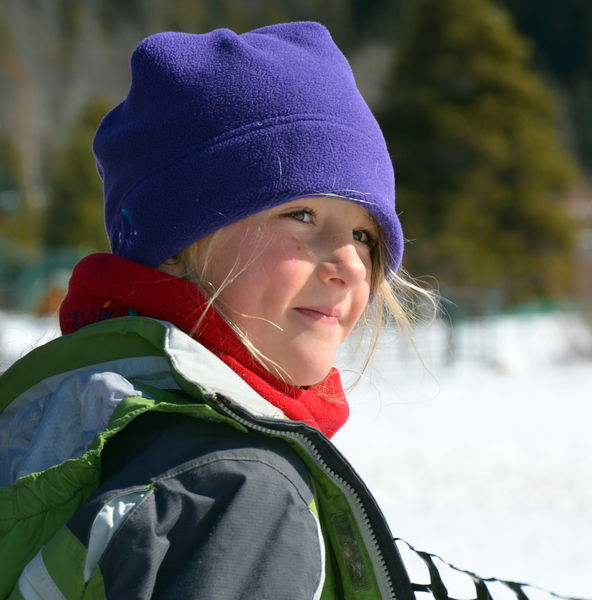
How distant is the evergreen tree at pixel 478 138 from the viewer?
1777cm

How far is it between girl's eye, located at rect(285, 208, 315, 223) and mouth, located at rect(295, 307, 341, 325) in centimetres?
12

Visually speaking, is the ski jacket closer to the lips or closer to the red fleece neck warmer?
the red fleece neck warmer

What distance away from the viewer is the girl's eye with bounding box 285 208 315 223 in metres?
1.23

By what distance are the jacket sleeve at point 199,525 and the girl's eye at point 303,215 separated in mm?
374

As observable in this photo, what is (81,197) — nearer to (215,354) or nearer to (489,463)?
(489,463)

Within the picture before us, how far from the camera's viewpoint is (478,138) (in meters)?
17.8

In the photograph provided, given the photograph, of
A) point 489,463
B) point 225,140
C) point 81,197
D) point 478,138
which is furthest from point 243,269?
point 81,197

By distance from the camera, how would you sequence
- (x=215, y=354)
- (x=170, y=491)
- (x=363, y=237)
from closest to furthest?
1. (x=170, y=491)
2. (x=215, y=354)
3. (x=363, y=237)

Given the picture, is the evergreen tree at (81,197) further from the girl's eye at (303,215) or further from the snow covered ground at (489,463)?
the girl's eye at (303,215)

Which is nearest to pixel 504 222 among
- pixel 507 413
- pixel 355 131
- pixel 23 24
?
pixel 507 413

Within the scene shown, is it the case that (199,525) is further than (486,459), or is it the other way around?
(486,459)

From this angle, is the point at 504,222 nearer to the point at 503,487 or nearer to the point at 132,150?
the point at 503,487

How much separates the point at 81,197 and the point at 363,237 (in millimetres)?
25289

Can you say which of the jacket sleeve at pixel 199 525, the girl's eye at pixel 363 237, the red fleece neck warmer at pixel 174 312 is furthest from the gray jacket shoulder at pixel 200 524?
the girl's eye at pixel 363 237
